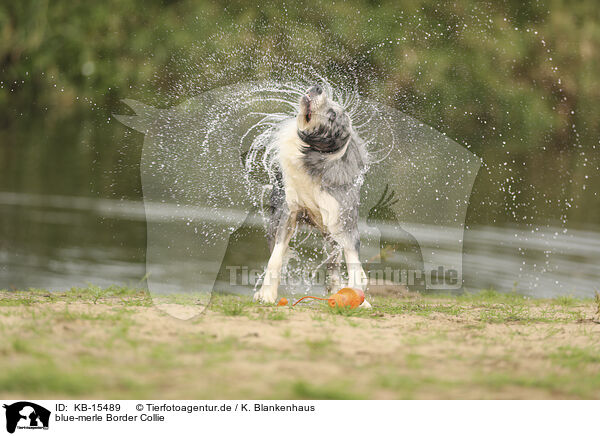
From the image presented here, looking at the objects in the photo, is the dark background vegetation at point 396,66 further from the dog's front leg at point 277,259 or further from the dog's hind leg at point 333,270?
the dog's front leg at point 277,259

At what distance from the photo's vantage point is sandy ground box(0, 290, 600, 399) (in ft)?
10.5

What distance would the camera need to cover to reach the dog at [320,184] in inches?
231

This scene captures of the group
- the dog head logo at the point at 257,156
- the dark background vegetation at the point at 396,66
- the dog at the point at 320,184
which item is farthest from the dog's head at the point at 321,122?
the dark background vegetation at the point at 396,66

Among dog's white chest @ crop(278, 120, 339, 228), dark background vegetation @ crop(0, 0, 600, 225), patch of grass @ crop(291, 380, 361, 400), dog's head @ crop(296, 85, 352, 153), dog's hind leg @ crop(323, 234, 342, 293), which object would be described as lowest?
patch of grass @ crop(291, 380, 361, 400)

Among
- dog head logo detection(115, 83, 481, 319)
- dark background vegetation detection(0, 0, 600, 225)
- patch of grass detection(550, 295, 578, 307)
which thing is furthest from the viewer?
dark background vegetation detection(0, 0, 600, 225)

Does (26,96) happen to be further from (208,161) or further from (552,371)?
(552,371)

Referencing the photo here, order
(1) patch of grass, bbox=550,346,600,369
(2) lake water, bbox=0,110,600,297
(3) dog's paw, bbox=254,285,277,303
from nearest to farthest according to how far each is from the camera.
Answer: (1) patch of grass, bbox=550,346,600,369, (3) dog's paw, bbox=254,285,277,303, (2) lake water, bbox=0,110,600,297

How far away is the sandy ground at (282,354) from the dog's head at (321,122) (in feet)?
4.45

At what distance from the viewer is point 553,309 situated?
22.8 feet
